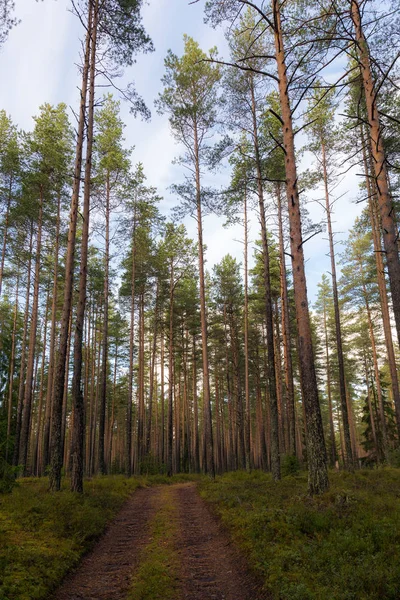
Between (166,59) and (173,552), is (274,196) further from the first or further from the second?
(173,552)

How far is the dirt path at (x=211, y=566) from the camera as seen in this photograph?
437cm

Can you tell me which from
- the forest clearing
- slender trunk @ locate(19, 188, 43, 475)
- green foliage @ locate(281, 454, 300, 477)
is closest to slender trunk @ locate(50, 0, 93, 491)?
the forest clearing

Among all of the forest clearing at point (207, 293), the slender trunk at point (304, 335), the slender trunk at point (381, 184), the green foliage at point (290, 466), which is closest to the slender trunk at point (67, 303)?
the forest clearing at point (207, 293)

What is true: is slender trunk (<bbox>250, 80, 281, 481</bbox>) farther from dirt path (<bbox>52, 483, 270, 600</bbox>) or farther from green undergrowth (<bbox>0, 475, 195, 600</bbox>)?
green undergrowth (<bbox>0, 475, 195, 600</bbox>)

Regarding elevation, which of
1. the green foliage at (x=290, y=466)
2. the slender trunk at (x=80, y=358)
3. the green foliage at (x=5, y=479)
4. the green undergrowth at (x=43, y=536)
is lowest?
the green foliage at (x=290, y=466)

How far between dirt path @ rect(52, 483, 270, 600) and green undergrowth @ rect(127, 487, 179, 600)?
7 centimetres

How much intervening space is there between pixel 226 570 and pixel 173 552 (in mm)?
1291

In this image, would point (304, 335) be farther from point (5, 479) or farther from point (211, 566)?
point (5, 479)

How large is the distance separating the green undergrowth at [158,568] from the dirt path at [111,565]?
5.7 inches

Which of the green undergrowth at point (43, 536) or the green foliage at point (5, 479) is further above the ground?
the green foliage at point (5, 479)

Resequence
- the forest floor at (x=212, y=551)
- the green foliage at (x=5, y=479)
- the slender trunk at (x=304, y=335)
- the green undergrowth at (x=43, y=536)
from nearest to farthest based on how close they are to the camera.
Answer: the forest floor at (x=212, y=551)
the green undergrowth at (x=43, y=536)
the slender trunk at (x=304, y=335)
the green foliage at (x=5, y=479)

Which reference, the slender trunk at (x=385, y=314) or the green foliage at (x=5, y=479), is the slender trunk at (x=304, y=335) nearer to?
the green foliage at (x=5, y=479)

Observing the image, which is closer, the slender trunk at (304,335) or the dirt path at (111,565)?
the dirt path at (111,565)

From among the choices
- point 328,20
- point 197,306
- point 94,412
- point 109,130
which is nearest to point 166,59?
point 109,130
